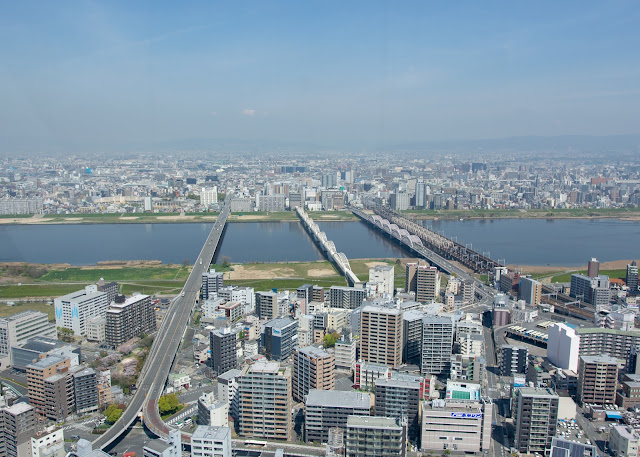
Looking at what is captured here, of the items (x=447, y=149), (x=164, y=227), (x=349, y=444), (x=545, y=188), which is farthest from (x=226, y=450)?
(x=447, y=149)

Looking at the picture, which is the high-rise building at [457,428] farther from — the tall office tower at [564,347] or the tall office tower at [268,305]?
the tall office tower at [268,305]

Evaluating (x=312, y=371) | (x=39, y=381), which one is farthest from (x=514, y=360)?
(x=39, y=381)

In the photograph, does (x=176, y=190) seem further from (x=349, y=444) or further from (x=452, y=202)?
(x=349, y=444)

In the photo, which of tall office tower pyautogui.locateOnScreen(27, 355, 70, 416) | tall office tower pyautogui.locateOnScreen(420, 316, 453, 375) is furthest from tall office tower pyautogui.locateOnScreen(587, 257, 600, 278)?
tall office tower pyautogui.locateOnScreen(27, 355, 70, 416)

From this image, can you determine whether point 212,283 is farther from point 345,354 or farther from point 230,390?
point 230,390

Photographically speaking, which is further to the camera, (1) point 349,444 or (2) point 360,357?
(2) point 360,357

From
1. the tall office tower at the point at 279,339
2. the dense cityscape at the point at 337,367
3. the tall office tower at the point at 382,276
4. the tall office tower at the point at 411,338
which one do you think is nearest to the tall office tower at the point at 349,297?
the dense cityscape at the point at 337,367
